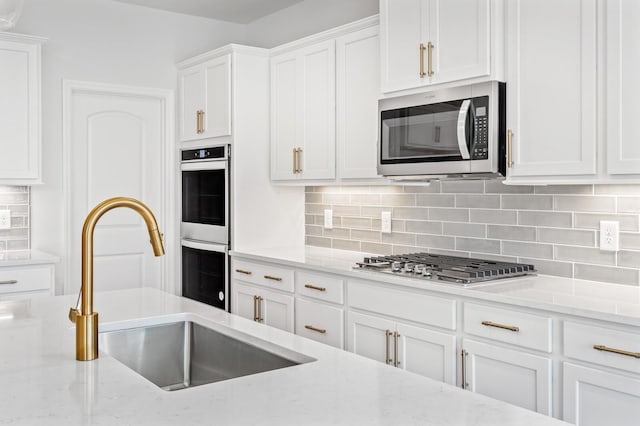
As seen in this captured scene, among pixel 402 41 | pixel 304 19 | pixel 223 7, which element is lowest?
pixel 402 41

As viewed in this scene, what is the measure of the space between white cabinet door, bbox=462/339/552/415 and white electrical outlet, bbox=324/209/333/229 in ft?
6.27

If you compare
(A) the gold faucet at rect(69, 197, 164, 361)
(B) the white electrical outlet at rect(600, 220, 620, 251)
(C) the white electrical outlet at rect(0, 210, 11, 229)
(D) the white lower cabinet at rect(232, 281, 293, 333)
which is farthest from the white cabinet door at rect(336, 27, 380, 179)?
(C) the white electrical outlet at rect(0, 210, 11, 229)

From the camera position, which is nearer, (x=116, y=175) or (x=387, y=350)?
(x=387, y=350)

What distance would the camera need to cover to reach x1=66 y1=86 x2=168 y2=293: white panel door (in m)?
4.59

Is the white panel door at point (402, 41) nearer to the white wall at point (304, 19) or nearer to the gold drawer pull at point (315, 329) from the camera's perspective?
the white wall at point (304, 19)

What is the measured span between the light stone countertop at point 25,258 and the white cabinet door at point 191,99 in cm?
137

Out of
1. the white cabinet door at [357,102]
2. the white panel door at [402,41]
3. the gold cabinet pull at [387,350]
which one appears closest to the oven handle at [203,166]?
the white cabinet door at [357,102]

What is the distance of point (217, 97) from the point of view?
14.4ft

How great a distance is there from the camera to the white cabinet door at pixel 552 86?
2.46 m

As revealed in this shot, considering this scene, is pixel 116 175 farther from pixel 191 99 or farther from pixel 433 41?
pixel 433 41

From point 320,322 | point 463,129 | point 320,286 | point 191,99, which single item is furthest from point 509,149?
point 191,99

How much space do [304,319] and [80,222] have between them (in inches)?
80.8

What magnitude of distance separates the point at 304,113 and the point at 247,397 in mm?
2973

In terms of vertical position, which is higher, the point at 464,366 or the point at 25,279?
the point at 25,279
